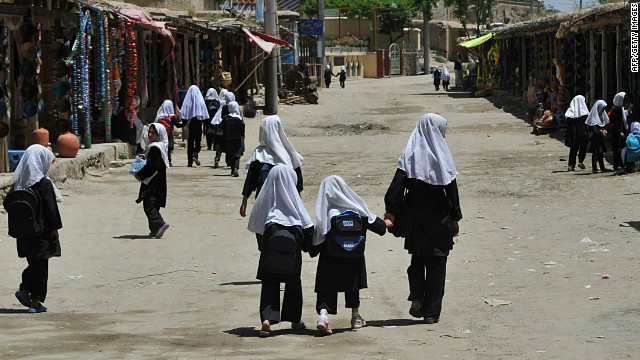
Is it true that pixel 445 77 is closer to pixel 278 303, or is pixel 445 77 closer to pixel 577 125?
pixel 577 125

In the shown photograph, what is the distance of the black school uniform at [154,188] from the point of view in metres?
11.7

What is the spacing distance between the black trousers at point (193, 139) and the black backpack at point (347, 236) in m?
12.5

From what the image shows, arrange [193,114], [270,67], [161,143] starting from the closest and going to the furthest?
[161,143], [193,114], [270,67]

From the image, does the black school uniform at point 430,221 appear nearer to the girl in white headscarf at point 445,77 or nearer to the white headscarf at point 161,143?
the white headscarf at point 161,143

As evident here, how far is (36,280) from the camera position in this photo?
809 cm

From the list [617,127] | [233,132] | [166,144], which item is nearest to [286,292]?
[166,144]

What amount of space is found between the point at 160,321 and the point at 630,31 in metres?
14.5

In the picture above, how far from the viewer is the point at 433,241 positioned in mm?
7480

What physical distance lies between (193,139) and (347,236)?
42.0ft

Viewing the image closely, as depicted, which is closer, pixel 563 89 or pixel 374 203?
pixel 374 203

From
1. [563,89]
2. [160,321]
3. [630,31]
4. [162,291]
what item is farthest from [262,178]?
[563,89]

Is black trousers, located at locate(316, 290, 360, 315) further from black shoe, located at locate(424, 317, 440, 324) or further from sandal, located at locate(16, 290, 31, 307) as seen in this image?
sandal, located at locate(16, 290, 31, 307)

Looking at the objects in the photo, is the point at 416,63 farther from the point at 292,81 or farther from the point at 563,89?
the point at 563,89

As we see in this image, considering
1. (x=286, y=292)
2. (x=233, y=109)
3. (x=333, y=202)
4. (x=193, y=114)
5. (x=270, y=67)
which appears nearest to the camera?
(x=333, y=202)
